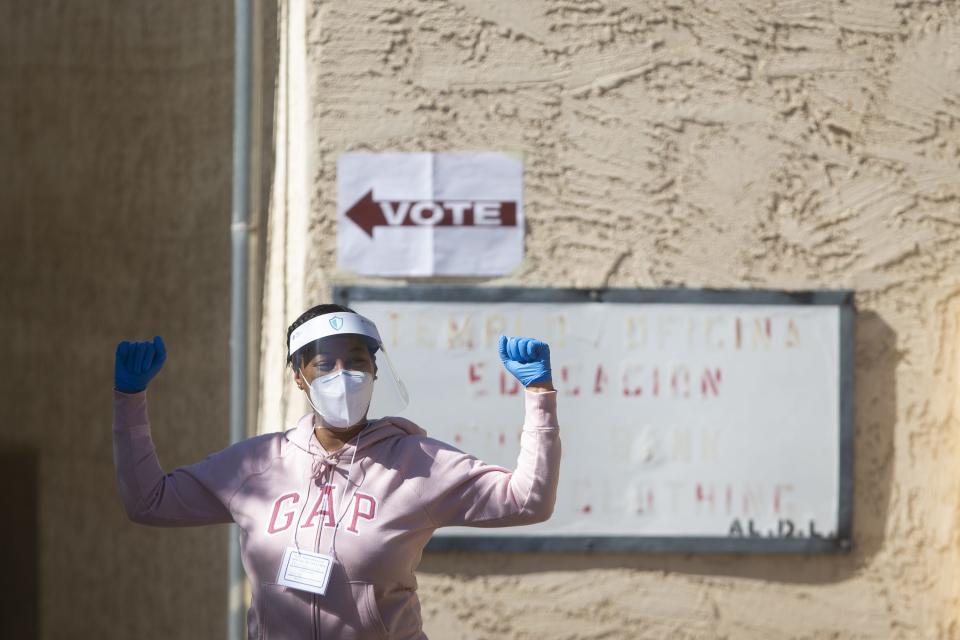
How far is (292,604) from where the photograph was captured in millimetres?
2777

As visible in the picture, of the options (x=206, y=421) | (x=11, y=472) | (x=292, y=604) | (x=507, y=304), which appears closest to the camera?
(x=292, y=604)

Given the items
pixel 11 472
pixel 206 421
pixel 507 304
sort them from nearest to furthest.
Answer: pixel 507 304
pixel 206 421
pixel 11 472

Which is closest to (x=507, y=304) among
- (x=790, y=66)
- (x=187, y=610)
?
(x=790, y=66)

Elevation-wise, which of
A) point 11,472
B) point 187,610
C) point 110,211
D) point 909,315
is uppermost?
point 110,211

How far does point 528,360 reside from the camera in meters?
2.89

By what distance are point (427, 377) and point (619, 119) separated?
109 cm

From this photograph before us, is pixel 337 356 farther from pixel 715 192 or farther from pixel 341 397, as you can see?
pixel 715 192

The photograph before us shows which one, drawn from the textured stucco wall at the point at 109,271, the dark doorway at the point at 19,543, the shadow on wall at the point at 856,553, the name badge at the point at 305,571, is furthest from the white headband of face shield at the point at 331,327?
the dark doorway at the point at 19,543

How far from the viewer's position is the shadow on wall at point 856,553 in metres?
4.25

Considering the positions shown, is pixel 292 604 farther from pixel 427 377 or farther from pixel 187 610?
pixel 187 610

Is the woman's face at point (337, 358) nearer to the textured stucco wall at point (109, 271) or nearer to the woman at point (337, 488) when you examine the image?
the woman at point (337, 488)

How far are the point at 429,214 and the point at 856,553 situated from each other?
185 centimetres

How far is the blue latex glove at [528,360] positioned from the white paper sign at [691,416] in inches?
53.5

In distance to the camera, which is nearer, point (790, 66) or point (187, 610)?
point (790, 66)
